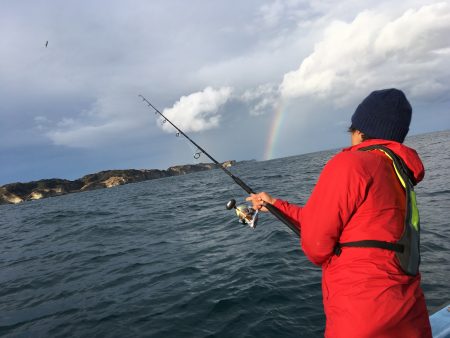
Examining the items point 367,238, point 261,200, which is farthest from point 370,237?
point 261,200

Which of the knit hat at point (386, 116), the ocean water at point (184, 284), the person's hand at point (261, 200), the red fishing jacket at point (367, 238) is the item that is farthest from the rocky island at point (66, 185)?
the red fishing jacket at point (367, 238)

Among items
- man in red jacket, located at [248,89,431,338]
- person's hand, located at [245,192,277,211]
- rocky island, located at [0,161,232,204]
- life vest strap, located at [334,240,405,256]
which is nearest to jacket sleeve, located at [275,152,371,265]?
man in red jacket, located at [248,89,431,338]

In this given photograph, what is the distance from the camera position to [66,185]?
14800cm

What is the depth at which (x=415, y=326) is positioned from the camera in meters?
2.41

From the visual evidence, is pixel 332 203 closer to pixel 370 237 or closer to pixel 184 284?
pixel 370 237

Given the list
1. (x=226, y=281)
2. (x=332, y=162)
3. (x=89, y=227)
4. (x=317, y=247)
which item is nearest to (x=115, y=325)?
(x=226, y=281)

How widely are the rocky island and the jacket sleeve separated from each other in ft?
336

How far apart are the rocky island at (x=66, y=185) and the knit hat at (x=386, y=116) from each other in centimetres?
10230

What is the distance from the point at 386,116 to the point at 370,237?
923mm

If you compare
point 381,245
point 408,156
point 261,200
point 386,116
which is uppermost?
point 386,116

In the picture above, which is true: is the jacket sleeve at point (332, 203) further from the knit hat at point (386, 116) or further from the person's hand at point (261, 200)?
the person's hand at point (261, 200)

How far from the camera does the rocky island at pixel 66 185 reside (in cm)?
12641

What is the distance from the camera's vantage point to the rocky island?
4977 inches

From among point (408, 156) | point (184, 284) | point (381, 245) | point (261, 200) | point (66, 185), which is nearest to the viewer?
point (381, 245)
